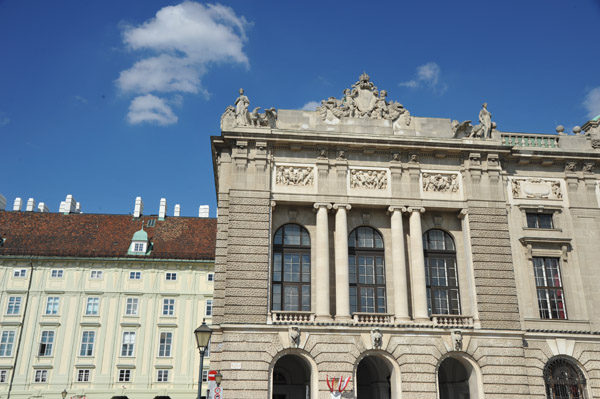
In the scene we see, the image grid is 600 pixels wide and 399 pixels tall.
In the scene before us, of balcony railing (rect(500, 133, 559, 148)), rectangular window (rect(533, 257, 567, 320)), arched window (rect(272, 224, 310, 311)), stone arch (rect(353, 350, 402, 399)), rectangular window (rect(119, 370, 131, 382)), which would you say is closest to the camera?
stone arch (rect(353, 350, 402, 399))

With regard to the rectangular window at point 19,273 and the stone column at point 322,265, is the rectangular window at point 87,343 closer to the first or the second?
the rectangular window at point 19,273

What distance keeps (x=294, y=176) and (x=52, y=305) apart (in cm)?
3539

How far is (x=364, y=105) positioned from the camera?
110 ft

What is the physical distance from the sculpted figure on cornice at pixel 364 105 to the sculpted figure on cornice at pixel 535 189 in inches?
285

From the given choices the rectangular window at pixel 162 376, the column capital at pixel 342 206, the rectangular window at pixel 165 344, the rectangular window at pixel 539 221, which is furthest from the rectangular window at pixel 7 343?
the rectangular window at pixel 539 221

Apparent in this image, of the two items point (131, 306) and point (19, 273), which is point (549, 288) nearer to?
point (131, 306)

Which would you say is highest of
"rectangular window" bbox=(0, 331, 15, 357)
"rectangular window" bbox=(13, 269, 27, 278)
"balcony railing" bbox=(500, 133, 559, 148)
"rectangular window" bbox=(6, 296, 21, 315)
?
"balcony railing" bbox=(500, 133, 559, 148)

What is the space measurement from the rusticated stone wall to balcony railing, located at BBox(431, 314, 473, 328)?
0.69m

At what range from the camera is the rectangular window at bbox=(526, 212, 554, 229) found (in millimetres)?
32688

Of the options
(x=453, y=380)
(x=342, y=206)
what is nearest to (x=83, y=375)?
(x=342, y=206)

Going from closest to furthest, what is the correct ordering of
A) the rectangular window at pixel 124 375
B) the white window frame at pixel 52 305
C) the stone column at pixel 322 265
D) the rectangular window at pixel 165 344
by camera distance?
1. the stone column at pixel 322 265
2. the rectangular window at pixel 124 375
3. the rectangular window at pixel 165 344
4. the white window frame at pixel 52 305

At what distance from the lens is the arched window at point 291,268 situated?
1185 inches

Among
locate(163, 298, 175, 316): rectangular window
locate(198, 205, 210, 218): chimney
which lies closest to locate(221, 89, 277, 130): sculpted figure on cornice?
locate(163, 298, 175, 316): rectangular window

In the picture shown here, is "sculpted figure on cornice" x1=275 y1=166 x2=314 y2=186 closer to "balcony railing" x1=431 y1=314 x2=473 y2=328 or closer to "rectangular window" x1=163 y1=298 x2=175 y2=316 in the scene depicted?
"balcony railing" x1=431 y1=314 x2=473 y2=328
